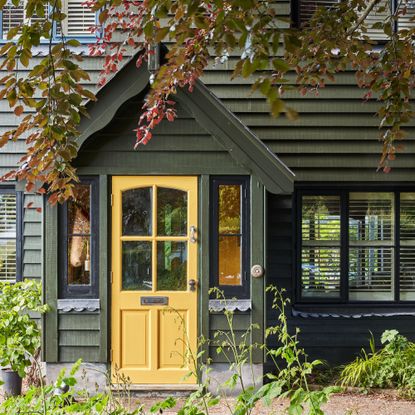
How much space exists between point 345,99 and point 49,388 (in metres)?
5.82

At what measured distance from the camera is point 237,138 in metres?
6.26

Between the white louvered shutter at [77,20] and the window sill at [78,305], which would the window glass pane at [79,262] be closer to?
the window sill at [78,305]

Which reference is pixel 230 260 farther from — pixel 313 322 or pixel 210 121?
pixel 313 322

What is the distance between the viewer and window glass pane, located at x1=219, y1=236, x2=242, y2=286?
6.49 meters

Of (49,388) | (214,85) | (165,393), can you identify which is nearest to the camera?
(49,388)

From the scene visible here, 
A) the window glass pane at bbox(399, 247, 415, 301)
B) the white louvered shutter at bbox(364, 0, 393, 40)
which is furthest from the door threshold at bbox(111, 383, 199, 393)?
the white louvered shutter at bbox(364, 0, 393, 40)

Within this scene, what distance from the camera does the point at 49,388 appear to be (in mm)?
3135

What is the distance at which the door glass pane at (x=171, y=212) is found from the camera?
21.4 ft

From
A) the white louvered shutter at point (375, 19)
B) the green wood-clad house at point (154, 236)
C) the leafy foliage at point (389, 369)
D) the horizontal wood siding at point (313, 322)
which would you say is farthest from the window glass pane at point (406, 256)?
the green wood-clad house at point (154, 236)

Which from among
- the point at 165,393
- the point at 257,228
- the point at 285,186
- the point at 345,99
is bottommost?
the point at 165,393

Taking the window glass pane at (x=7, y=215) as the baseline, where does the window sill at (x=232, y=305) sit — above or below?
below

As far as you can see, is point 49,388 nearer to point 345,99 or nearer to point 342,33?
point 342,33

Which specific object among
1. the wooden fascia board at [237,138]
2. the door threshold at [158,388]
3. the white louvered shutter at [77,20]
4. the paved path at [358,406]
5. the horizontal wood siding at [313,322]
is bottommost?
the paved path at [358,406]

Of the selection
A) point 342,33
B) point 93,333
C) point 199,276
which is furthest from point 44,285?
point 342,33
